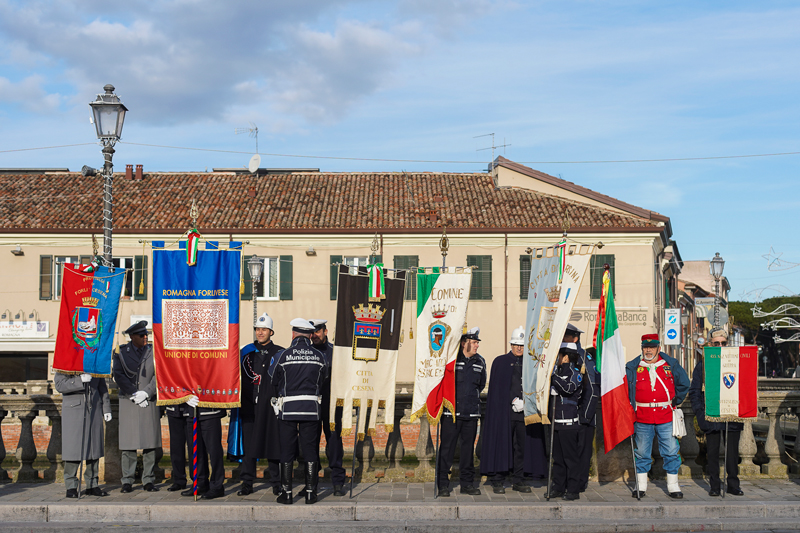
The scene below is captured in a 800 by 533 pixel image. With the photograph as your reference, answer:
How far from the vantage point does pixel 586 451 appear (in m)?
8.73

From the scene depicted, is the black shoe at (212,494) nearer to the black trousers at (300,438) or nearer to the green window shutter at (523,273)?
the black trousers at (300,438)

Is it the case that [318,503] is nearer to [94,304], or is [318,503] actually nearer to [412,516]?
[412,516]

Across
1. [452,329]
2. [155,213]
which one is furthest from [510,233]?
[452,329]

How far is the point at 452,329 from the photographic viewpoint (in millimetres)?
9078

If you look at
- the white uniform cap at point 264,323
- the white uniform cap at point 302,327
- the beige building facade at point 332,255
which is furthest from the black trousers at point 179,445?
the beige building facade at point 332,255

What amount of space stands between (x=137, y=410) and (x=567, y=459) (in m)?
4.80

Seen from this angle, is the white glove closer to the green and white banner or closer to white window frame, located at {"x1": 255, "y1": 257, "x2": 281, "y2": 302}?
the green and white banner

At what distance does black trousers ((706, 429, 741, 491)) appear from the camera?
8.67m

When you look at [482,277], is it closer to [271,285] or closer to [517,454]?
[271,285]

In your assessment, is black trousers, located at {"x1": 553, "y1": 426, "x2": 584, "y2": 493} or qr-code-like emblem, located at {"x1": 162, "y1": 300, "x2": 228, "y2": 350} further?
qr-code-like emblem, located at {"x1": 162, "y1": 300, "x2": 228, "y2": 350}

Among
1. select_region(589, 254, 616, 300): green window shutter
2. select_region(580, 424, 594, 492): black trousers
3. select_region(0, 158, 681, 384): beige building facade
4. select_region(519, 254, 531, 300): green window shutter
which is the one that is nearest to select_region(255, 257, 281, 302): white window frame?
select_region(0, 158, 681, 384): beige building facade

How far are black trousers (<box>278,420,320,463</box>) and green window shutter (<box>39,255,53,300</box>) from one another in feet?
85.4

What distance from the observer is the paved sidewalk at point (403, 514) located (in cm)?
756

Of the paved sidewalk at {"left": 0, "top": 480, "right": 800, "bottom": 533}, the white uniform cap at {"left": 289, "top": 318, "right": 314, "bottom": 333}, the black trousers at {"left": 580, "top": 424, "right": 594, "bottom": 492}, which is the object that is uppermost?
the white uniform cap at {"left": 289, "top": 318, "right": 314, "bottom": 333}
